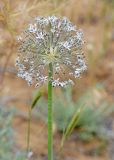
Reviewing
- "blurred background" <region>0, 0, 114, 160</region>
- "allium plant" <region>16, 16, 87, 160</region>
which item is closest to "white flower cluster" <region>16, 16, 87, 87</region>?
"allium plant" <region>16, 16, 87, 160</region>

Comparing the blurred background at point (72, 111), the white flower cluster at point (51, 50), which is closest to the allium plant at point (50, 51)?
the white flower cluster at point (51, 50)

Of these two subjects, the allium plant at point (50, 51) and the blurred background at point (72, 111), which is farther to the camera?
the blurred background at point (72, 111)

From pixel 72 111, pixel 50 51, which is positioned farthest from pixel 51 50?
pixel 72 111

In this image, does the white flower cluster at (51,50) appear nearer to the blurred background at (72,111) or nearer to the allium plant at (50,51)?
the allium plant at (50,51)

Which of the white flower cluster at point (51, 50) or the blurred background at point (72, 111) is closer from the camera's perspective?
the white flower cluster at point (51, 50)

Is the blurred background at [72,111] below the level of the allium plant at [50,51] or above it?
Answer: above

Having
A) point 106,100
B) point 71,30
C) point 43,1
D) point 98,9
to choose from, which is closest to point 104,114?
point 106,100

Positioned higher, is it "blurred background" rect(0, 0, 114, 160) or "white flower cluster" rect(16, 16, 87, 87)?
"blurred background" rect(0, 0, 114, 160)

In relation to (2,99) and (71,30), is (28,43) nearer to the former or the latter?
(71,30)

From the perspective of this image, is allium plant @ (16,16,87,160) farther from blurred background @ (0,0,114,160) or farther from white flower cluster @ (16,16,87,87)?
blurred background @ (0,0,114,160)
